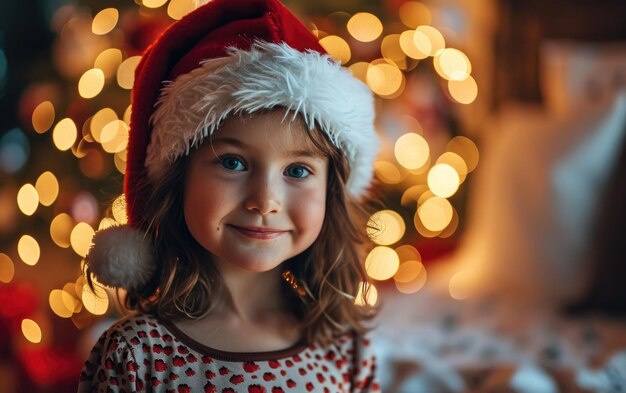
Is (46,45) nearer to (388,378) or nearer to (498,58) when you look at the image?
(498,58)

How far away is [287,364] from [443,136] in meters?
1.78

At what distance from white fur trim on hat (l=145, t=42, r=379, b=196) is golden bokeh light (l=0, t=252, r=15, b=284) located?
6.65ft

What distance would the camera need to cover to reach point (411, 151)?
8.25 feet

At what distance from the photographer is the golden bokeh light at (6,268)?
9.02 feet

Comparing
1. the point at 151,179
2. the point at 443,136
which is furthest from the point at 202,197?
the point at 443,136

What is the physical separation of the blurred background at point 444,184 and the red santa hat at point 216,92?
9 cm

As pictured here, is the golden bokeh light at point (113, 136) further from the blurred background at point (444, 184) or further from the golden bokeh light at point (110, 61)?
the golden bokeh light at point (110, 61)

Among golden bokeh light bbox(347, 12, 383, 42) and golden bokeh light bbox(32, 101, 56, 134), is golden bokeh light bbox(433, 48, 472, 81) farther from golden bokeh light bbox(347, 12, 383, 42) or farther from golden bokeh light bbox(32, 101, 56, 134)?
golden bokeh light bbox(32, 101, 56, 134)

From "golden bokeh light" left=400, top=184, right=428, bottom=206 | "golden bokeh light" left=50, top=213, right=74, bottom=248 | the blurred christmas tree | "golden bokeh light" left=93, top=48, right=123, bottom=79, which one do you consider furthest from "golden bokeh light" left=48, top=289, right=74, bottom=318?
"golden bokeh light" left=400, top=184, right=428, bottom=206

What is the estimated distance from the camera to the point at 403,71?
2434 mm

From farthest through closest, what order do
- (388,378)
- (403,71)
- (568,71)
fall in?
(403,71)
(568,71)
(388,378)

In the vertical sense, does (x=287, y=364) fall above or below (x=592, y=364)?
above

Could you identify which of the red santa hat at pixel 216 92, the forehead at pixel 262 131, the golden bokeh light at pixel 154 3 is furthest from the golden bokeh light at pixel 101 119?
the forehead at pixel 262 131

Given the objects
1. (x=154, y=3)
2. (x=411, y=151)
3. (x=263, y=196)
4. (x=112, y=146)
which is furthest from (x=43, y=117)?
(x=263, y=196)
